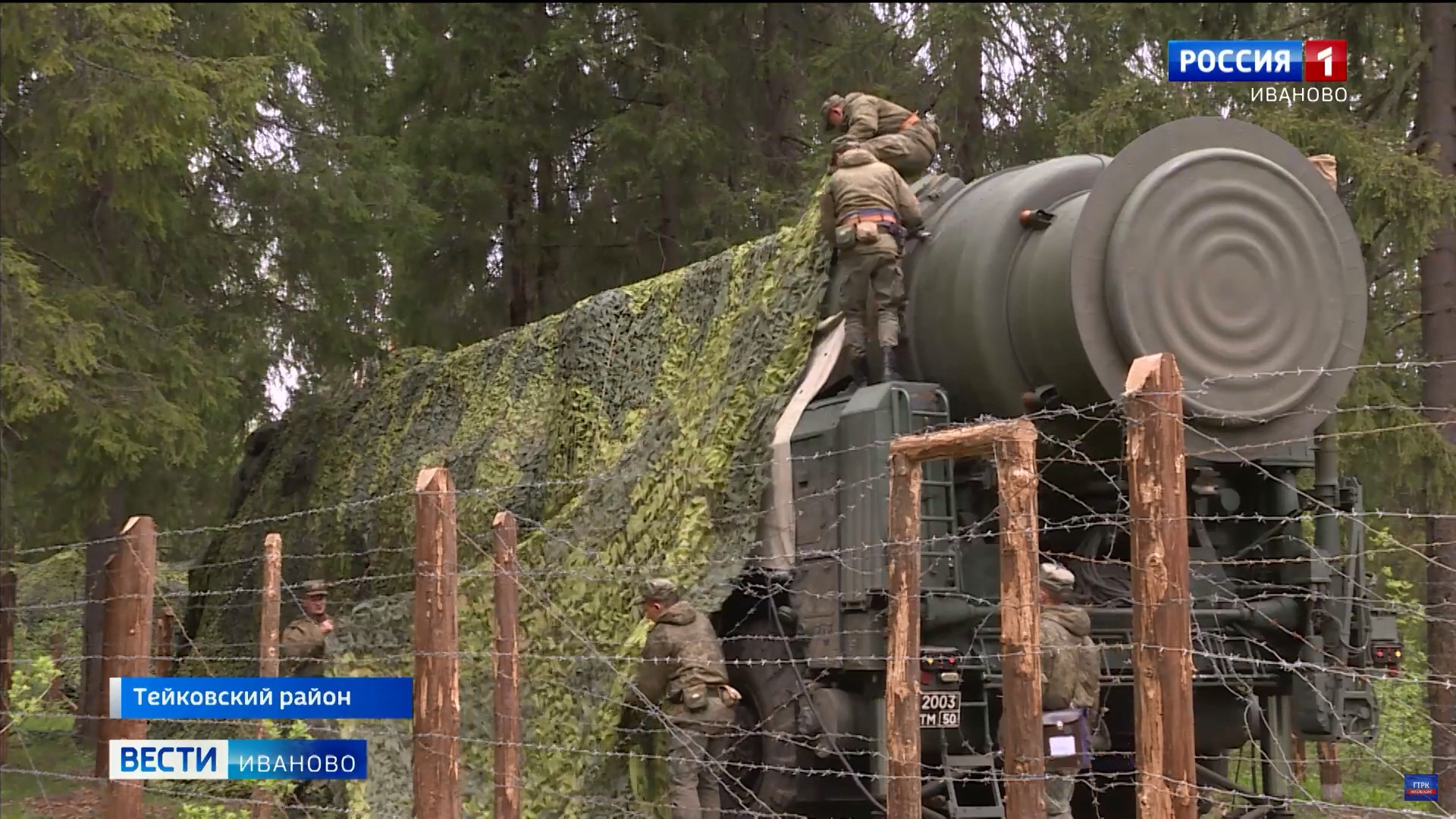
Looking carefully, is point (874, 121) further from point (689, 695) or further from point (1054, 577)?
point (689, 695)

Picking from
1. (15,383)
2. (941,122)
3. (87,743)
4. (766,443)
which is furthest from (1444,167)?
(87,743)

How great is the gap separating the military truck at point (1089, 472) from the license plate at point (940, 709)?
12 millimetres

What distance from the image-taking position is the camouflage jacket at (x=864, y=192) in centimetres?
912

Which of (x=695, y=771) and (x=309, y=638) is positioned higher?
(x=309, y=638)

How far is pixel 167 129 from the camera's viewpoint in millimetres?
12742

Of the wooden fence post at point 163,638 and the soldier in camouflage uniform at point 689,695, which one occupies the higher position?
the wooden fence post at point 163,638

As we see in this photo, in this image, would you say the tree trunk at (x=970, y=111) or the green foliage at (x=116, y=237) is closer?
the green foliage at (x=116, y=237)

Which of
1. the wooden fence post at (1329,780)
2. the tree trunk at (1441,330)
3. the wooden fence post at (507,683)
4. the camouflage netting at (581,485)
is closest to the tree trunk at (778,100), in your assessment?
the camouflage netting at (581,485)
